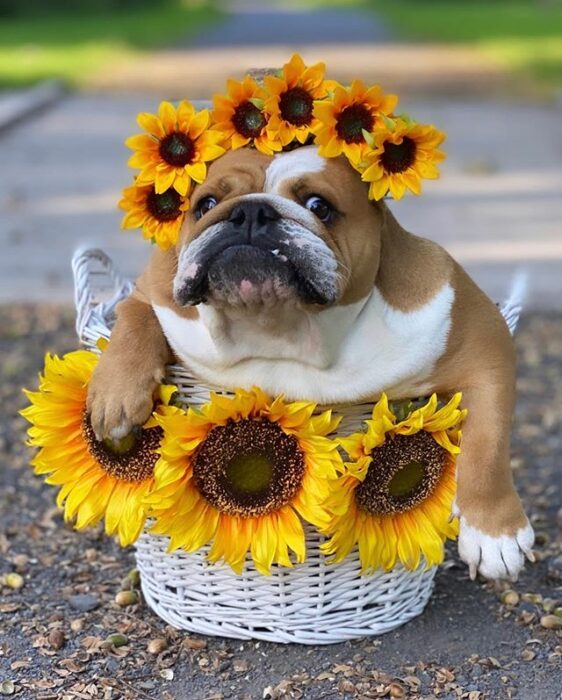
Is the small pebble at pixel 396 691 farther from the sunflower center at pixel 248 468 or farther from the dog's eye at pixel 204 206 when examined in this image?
the dog's eye at pixel 204 206

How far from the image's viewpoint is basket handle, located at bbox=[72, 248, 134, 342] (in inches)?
110

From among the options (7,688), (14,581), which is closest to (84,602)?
(14,581)

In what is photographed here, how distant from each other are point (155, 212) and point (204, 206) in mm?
130

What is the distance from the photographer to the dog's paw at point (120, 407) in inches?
96.3

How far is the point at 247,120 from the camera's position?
245 cm

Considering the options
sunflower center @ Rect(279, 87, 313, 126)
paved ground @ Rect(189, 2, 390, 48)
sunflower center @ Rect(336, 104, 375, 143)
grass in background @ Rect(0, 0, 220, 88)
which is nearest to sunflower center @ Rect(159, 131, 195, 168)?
sunflower center @ Rect(279, 87, 313, 126)

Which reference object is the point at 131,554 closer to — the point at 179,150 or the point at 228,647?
the point at 228,647

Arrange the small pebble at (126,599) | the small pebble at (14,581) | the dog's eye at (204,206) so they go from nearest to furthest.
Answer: the dog's eye at (204,206) < the small pebble at (126,599) < the small pebble at (14,581)

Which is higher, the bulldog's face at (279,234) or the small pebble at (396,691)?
the bulldog's face at (279,234)

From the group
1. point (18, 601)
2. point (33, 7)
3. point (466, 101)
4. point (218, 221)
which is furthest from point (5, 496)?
point (33, 7)

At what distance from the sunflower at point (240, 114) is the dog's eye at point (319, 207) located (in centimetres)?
17

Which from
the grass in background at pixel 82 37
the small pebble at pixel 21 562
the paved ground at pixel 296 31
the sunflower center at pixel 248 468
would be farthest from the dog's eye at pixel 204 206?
the paved ground at pixel 296 31

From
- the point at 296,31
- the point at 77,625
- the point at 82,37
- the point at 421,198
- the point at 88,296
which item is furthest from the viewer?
the point at 296,31

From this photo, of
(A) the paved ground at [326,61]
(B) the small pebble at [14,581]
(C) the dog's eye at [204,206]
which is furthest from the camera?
(A) the paved ground at [326,61]
